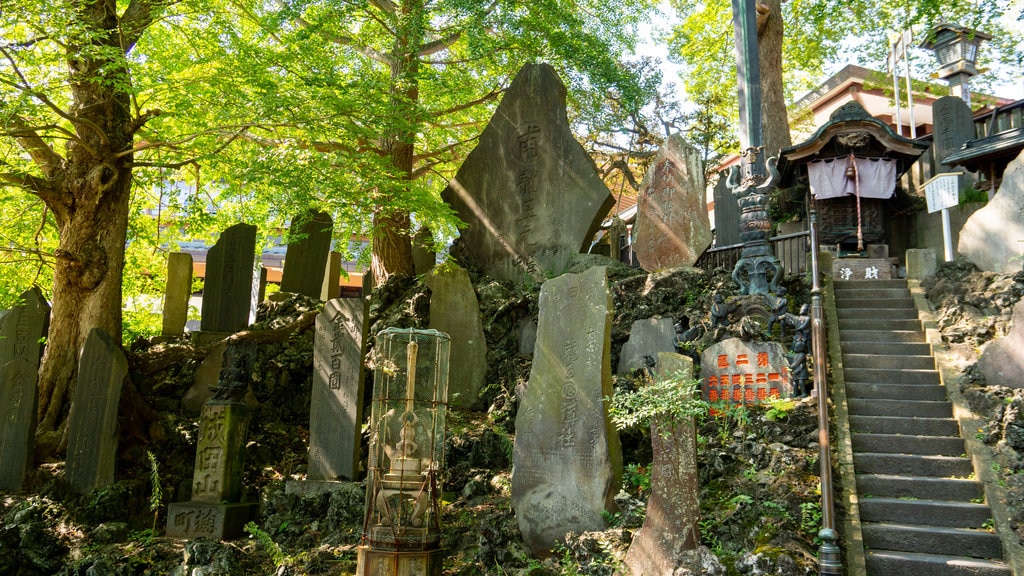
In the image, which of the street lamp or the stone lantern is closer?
the stone lantern

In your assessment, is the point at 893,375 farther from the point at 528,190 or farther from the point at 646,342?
the point at 528,190

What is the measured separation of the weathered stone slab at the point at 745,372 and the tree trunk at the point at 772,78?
1191 centimetres

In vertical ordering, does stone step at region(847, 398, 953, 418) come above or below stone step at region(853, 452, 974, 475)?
above

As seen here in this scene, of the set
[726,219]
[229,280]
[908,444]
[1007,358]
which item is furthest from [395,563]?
[726,219]

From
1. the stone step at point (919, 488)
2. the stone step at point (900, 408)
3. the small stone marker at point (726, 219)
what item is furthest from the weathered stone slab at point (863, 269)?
the stone step at point (919, 488)

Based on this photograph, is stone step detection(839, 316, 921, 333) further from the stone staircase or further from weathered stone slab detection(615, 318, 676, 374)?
weathered stone slab detection(615, 318, 676, 374)

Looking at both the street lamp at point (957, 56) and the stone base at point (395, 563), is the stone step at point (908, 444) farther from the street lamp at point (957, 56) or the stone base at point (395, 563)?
the street lamp at point (957, 56)

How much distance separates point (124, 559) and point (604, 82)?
10850mm

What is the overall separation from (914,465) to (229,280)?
32.7ft

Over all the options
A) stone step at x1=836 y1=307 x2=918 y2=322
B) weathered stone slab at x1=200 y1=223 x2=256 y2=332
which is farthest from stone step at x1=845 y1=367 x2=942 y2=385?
weathered stone slab at x1=200 y1=223 x2=256 y2=332

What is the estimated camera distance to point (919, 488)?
7.16 m

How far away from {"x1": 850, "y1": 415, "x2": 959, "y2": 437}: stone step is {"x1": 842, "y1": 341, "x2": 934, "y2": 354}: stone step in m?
1.64

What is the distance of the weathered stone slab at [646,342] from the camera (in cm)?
983

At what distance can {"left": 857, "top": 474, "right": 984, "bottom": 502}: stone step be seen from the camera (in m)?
7.05
